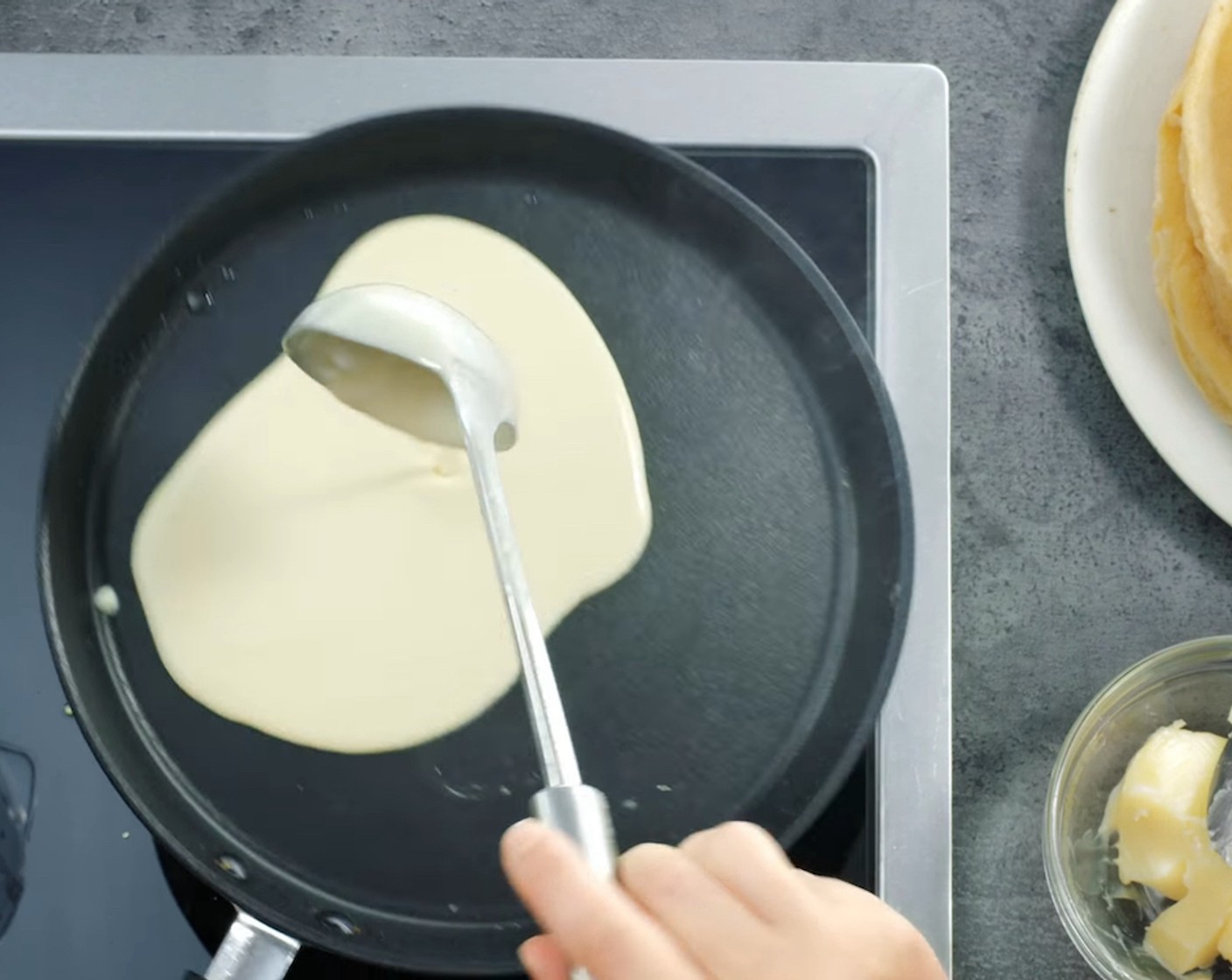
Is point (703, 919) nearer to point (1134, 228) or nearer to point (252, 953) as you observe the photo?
point (252, 953)

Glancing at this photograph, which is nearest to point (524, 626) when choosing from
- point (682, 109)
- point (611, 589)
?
point (611, 589)

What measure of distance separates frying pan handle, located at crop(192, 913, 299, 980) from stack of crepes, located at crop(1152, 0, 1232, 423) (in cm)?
51

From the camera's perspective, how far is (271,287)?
1.99 feet

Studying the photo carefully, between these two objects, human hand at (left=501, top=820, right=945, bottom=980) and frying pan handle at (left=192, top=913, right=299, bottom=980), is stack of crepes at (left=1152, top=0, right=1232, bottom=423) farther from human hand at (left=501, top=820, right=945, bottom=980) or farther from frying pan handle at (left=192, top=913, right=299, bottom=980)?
frying pan handle at (left=192, top=913, right=299, bottom=980)

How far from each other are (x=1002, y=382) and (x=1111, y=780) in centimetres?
22

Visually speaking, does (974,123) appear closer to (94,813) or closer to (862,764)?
(862,764)

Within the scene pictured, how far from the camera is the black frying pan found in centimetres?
56

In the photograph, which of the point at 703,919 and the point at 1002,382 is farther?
the point at 1002,382

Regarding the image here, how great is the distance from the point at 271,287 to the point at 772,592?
0.30 m

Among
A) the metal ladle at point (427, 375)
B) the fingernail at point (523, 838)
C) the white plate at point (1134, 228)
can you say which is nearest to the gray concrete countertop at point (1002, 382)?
the white plate at point (1134, 228)

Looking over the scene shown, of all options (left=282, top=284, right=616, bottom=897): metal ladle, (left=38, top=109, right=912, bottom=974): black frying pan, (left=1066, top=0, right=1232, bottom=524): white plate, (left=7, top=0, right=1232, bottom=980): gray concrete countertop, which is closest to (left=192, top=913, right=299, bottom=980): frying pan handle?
(left=38, top=109, right=912, bottom=974): black frying pan

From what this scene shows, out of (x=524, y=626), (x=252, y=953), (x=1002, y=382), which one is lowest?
(x=252, y=953)

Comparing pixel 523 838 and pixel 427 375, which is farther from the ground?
pixel 427 375

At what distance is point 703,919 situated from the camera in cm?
38
